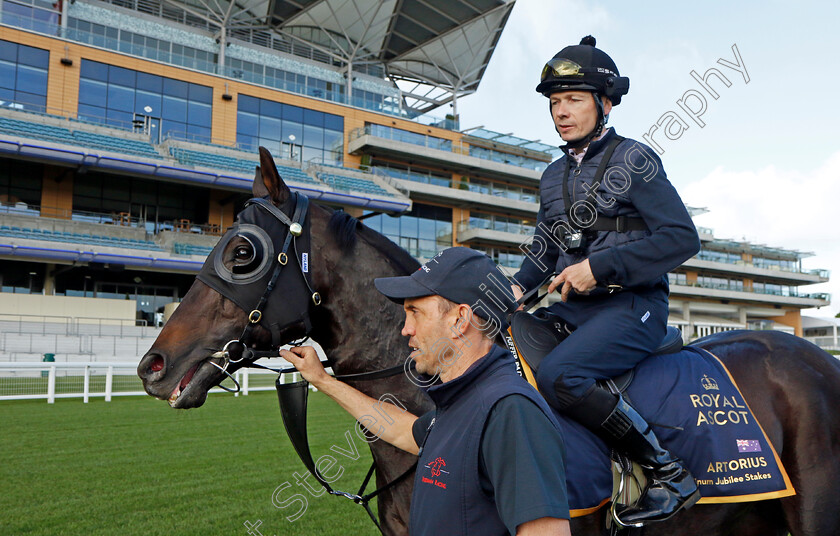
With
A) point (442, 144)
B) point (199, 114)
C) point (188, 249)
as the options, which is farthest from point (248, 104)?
point (442, 144)

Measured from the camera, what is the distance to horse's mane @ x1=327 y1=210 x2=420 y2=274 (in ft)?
8.52

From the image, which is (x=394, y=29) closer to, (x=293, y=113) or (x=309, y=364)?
(x=293, y=113)

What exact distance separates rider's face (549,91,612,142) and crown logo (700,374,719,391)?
44.4 inches

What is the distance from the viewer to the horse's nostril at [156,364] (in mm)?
2225

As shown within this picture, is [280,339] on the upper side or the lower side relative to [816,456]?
upper

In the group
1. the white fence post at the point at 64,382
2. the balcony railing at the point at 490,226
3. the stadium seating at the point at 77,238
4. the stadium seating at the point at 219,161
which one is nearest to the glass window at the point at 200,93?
the stadium seating at the point at 219,161

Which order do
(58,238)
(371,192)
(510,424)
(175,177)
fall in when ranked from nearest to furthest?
(510,424) < (58,238) < (175,177) < (371,192)

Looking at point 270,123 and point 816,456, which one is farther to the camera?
point 270,123

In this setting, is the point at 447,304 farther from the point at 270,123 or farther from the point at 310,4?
the point at 310,4

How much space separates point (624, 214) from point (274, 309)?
1.48m

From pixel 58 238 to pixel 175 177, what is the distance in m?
5.57

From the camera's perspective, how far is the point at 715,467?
2277 mm

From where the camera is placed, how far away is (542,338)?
2.38 m

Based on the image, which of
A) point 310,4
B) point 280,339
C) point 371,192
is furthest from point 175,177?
point 280,339
